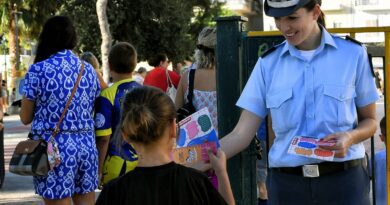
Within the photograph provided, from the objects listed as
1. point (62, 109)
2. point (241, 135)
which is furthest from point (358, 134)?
point (62, 109)

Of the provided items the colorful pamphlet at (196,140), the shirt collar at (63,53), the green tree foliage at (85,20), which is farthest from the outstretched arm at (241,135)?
the green tree foliage at (85,20)

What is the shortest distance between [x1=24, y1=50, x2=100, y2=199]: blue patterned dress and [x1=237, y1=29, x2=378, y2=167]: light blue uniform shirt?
1.83 m

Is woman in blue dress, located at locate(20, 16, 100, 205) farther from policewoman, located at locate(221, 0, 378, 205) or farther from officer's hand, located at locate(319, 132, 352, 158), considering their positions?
officer's hand, located at locate(319, 132, 352, 158)

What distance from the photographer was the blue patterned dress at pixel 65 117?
15.0 feet

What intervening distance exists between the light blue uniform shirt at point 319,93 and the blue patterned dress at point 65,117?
72.0 inches

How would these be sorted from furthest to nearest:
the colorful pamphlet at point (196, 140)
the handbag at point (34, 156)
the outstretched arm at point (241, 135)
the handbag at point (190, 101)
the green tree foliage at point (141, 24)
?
the green tree foliage at point (141, 24) < the handbag at point (190, 101) < the handbag at point (34, 156) < the outstretched arm at point (241, 135) < the colorful pamphlet at point (196, 140)

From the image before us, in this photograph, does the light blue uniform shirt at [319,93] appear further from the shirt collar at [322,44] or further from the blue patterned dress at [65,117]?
the blue patterned dress at [65,117]

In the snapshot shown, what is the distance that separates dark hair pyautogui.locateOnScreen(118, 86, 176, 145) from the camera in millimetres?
2666

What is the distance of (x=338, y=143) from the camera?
2832 millimetres

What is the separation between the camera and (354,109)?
3102 millimetres

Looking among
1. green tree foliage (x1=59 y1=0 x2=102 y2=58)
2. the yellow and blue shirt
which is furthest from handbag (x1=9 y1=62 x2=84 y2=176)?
green tree foliage (x1=59 y1=0 x2=102 y2=58)

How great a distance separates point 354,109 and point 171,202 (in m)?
0.94

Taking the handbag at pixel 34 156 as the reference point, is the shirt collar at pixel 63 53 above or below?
above

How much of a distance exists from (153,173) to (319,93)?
83 cm
